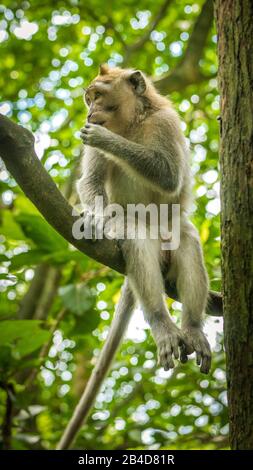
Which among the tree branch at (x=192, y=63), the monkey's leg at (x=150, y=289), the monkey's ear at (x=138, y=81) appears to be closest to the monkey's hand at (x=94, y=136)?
the monkey's leg at (x=150, y=289)

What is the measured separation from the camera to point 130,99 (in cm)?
651

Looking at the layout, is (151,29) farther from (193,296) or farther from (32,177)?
(32,177)

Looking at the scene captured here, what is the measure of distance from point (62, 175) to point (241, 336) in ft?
25.7

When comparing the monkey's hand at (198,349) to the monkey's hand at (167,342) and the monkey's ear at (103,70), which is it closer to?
the monkey's hand at (167,342)

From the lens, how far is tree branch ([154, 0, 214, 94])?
10.0m

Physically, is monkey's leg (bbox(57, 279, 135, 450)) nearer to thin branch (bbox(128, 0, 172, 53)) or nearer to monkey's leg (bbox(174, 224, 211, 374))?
monkey's leg (bbox(174, 224, 211, 374))

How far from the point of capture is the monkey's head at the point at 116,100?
20.8ft

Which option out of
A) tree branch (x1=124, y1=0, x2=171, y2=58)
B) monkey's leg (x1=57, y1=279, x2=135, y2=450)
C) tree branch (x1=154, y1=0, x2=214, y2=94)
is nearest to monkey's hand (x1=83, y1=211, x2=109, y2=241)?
monkey's leg (x1=57, y1=279, x2=135, y2=450)

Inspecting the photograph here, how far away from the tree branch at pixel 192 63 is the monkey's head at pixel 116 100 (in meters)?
3.24

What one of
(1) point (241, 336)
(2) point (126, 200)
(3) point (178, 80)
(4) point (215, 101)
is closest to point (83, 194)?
(2) point (126, 200)

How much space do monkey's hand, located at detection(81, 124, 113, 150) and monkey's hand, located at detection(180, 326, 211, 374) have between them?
1.84 m

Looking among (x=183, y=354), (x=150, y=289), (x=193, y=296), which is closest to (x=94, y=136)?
(x=150, y=289)

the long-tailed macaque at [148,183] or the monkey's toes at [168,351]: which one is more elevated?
the long-tailed macaque at [148,183]

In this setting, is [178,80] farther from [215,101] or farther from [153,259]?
[153,259]
